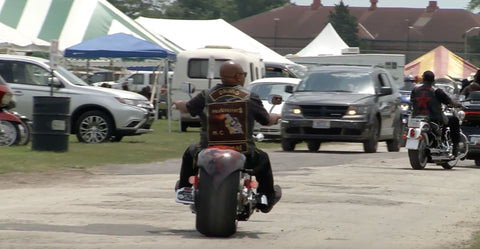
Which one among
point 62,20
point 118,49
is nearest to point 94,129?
point 118,49

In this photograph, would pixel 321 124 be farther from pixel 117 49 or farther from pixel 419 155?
pixel 117 49

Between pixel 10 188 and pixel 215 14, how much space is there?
14631cm

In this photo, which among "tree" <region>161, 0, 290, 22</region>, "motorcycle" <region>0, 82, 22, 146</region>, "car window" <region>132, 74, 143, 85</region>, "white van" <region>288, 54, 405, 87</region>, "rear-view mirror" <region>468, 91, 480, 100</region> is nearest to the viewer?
"motorcycle" <region>0, 82, 22, 146</region>

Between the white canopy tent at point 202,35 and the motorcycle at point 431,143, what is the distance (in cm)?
2827

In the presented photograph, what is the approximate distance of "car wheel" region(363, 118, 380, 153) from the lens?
2656 cm

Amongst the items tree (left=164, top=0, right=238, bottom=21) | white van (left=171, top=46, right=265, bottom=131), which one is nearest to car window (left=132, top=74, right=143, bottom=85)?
white van (left=171, top=46, right=265, bottom=131)

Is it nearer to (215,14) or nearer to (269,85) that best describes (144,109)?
(269,85)

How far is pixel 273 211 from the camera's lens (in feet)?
45.8

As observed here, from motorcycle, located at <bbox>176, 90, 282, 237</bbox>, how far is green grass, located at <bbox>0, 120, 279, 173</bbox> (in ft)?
26.4

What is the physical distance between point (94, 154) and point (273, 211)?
948 cm

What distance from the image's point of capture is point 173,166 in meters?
21.7

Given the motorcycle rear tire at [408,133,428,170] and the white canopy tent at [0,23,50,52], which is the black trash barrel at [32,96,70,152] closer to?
the motorcycle rear tire at [408,133,428,170]

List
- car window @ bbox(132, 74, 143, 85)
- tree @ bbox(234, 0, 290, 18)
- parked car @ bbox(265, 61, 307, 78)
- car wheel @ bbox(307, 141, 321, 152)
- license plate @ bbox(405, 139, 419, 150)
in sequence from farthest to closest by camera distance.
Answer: tree @ bbox(234, 0, 290, 18) → car window @ bbox(132, 74, 143, 85) → parked car @ bbox(265, 61, 307, 78) → car wheel @ bbox(307, 141, 321, 152) → license plate @ bbox(405, 139, 419, 150)

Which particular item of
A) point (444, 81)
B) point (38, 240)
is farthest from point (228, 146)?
point (444, 81)
